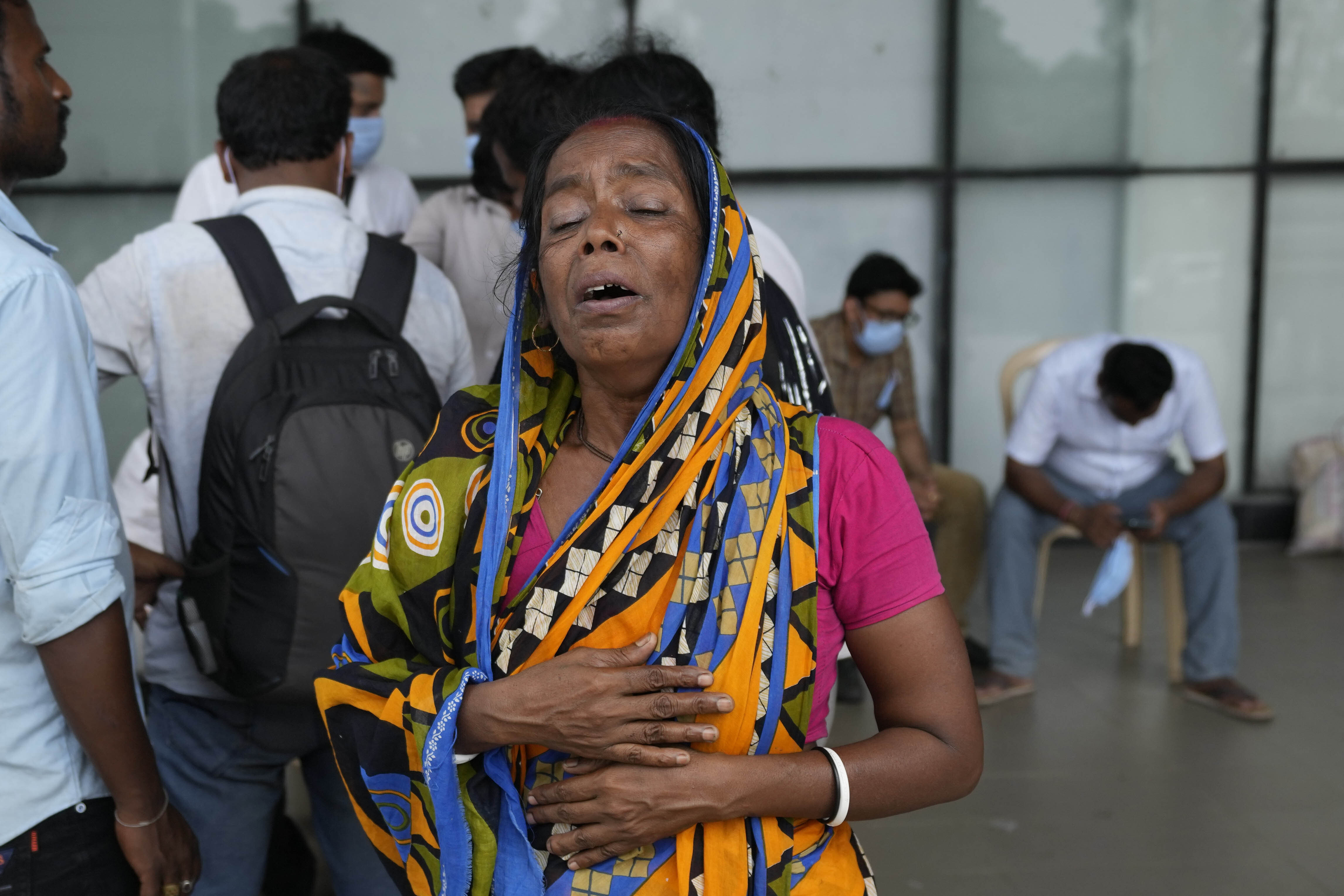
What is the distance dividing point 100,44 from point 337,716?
5.69 meters

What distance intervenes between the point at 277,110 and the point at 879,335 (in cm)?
320

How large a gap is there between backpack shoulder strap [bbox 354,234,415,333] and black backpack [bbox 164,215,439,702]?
0.13 metres

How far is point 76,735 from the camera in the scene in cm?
147

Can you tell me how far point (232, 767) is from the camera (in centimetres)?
188

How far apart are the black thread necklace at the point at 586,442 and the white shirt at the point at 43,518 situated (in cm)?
60

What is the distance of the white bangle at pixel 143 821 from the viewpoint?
1.52 metres

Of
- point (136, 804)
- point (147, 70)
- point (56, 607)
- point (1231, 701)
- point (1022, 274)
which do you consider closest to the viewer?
point (56, 607)

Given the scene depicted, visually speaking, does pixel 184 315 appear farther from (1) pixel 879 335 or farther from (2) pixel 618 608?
(1) pixel 879 335

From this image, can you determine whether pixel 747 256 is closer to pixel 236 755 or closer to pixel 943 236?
pixel 236 755

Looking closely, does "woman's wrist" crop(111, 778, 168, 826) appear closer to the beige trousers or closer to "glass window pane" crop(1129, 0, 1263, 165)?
the beige trousers

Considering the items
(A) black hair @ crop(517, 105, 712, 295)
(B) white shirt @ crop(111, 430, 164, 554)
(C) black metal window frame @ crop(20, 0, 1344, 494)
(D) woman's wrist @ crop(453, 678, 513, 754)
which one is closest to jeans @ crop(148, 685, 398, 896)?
(D) woman's wrist @ crop(453, 678, 513, 754)

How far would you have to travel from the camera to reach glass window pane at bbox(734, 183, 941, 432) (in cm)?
644

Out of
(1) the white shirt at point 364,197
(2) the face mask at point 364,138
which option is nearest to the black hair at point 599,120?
(1) the white shirt at point 364,197

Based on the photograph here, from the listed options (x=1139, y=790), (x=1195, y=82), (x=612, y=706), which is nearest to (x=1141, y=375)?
(x=1139, y=790)
